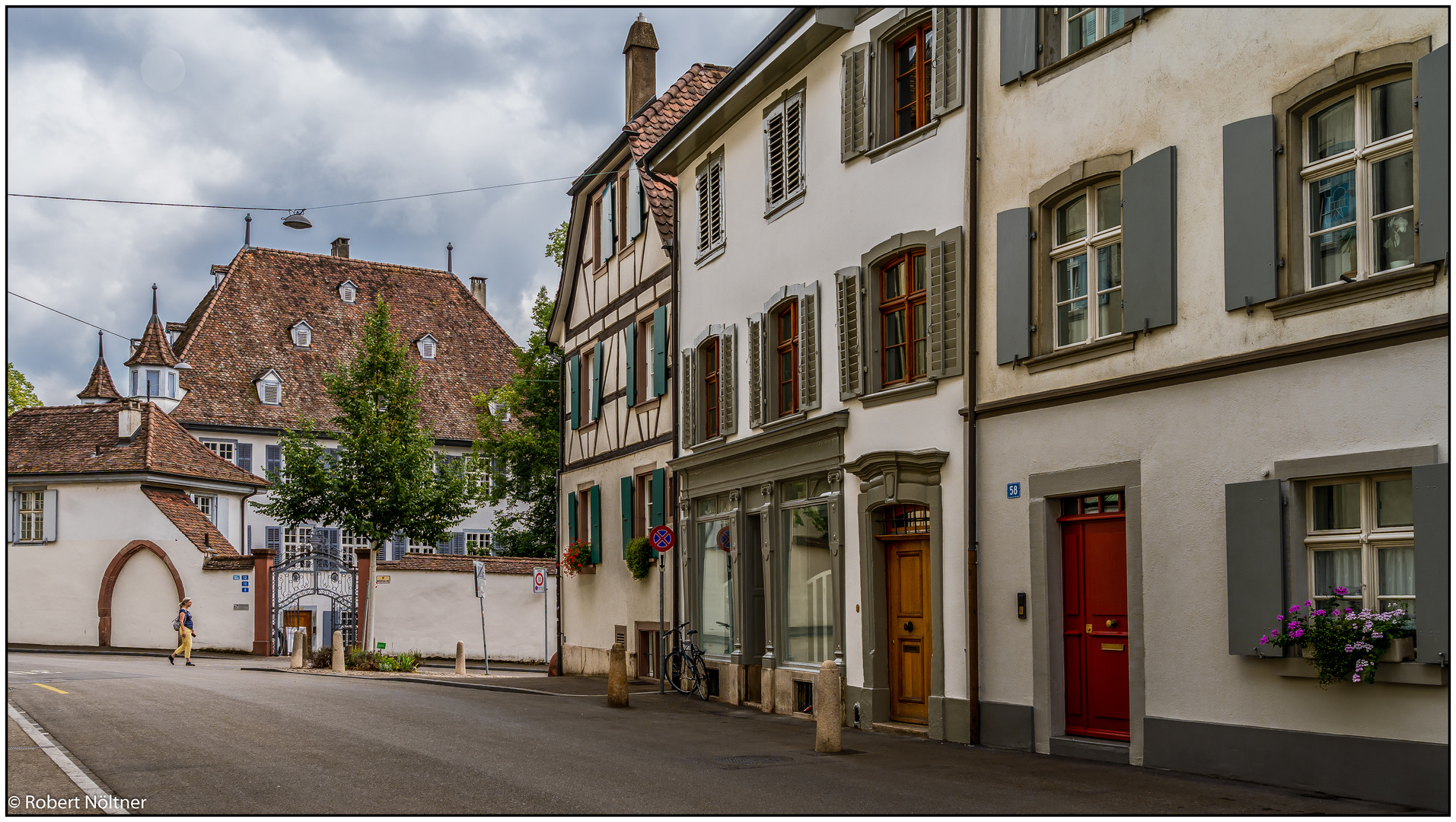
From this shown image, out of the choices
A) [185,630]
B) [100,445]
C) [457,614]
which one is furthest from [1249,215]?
[100,445]

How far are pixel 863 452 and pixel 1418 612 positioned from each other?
8099 millimetres

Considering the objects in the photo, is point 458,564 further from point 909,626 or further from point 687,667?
point 909,626

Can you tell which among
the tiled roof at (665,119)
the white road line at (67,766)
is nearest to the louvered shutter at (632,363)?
the tiled roof at (665,119)

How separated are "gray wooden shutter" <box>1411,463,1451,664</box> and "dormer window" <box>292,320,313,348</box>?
53.7 meters

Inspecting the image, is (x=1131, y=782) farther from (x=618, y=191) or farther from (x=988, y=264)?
(x=618, y=191)

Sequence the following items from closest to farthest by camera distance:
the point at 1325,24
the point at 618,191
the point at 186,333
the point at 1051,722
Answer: the point at 1325,24
the point at 1051,722
the point at 618,191
the point at 186,333

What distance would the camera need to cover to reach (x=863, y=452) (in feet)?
56.6

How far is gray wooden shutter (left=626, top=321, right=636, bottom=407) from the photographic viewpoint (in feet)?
85.8

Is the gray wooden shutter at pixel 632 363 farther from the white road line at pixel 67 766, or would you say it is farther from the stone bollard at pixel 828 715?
the stone bollard at pixel 828 715

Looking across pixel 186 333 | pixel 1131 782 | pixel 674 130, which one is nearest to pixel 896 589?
pixel 1131 782

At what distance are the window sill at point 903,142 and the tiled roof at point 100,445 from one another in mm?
32205

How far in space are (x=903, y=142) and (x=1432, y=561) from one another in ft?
27.5

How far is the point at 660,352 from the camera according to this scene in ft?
81.0

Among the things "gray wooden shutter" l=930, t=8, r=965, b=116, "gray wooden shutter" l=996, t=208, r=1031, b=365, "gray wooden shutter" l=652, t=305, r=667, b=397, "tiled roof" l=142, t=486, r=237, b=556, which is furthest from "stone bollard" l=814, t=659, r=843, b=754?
"tiled roof" l=142, t=486, r=237, b=556
